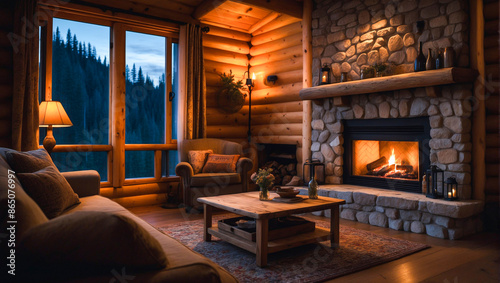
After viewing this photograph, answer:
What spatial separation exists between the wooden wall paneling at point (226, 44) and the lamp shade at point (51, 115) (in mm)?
2882

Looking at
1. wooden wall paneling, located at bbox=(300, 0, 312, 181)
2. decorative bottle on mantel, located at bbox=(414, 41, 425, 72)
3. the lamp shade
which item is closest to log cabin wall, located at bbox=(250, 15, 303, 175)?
wooden wall paneling, located at bbox=(300, 0, 312, 181)

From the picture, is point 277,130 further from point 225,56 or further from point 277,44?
point 225,56

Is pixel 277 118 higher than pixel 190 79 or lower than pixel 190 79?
lower

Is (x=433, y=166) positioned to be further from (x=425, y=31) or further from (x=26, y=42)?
(x=26, y=42)

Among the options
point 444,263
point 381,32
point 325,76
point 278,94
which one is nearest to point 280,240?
point 444,263

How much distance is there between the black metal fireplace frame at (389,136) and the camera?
4164 millimetres

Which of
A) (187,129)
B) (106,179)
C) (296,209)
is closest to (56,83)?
(106,179)

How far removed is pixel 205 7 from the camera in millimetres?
5504

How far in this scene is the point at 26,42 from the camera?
4.21 meters

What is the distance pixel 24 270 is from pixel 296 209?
7.04 feet

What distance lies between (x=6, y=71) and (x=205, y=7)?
2.85 m

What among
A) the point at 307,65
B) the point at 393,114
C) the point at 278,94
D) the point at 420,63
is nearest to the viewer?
the point at 420,63

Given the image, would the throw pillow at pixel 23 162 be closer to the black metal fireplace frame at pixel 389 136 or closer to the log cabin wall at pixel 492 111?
the black metal fireplace frame at pixel 389 136

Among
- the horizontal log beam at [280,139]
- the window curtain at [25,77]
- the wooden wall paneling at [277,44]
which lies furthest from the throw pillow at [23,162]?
the wooden wall paneling at [277,44]
